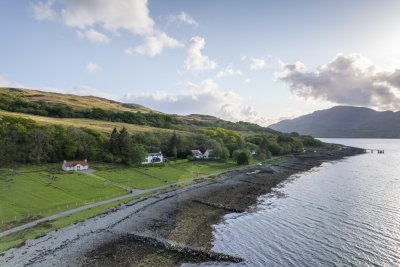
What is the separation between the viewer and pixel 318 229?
59281 mm

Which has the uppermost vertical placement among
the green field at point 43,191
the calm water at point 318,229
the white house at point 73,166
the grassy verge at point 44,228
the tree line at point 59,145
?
the tree line at point 59,145

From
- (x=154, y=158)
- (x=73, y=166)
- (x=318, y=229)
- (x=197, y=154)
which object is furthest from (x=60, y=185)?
(x=197, y=154)

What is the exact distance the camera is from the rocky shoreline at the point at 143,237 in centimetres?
4344

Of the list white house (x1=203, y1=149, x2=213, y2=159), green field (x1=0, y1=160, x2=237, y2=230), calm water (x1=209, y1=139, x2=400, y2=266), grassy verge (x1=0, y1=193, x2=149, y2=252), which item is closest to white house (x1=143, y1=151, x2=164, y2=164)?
green field (x1=0, y1=160, x2=237, y2=230)

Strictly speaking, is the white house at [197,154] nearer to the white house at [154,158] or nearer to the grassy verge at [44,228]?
the white house at [154,158]

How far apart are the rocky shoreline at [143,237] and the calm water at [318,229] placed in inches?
158

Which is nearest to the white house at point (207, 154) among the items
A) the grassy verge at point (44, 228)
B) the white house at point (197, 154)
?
the white house at point (197, 154)

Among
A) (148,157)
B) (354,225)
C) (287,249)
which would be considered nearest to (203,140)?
(148,157)

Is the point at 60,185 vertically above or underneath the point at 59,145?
underneath

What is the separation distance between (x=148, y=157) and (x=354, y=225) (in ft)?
291

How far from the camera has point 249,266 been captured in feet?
139

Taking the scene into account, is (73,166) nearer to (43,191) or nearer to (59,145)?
(59,145)

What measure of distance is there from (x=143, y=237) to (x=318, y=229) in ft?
102

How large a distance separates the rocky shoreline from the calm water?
4012 mm
